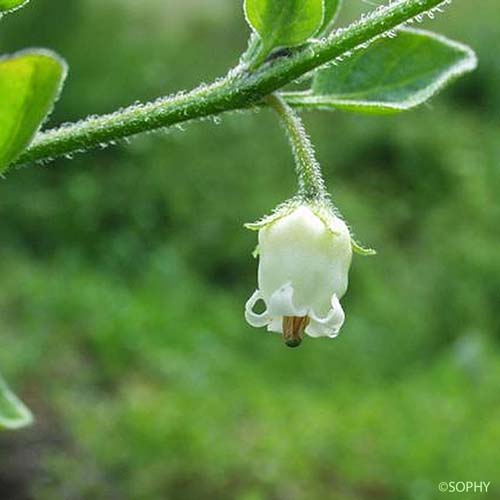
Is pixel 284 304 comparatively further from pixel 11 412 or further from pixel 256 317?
pixel 11 412

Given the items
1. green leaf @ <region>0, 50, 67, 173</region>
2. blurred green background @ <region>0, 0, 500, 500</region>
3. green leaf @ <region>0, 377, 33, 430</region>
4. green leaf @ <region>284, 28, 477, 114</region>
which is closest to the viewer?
green leaf @ <region>0, 50, 67, 173</region>

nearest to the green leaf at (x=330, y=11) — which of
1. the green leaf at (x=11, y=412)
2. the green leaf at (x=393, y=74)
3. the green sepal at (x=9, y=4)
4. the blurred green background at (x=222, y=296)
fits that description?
the green leaf at (x=393, y=74)

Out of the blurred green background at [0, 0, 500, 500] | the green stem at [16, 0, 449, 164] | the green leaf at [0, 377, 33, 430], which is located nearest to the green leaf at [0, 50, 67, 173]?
the green stem at [16, 0, 449, 164]

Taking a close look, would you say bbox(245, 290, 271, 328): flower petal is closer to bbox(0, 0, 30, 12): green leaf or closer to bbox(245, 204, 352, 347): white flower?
bbox(245, 204, 352, 347): white flower

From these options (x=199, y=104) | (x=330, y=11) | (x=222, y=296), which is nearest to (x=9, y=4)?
(x=199, y=104)

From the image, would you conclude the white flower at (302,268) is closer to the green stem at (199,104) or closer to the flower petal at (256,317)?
the flower petal at (256,317)
